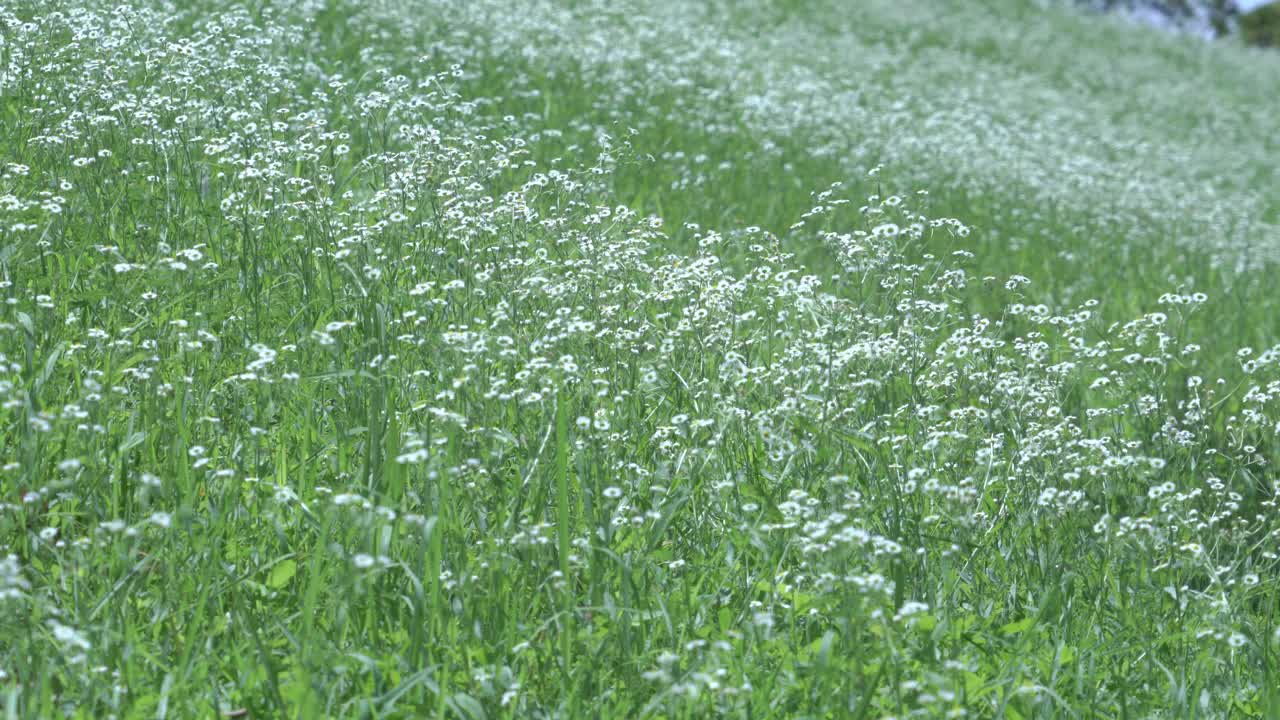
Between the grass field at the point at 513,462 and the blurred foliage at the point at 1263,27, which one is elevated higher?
the grass field at the point at 513,462

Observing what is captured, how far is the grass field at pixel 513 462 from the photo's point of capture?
10.5 ft

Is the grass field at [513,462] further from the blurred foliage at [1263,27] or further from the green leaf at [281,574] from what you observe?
the blurred foliage at [1263,27]

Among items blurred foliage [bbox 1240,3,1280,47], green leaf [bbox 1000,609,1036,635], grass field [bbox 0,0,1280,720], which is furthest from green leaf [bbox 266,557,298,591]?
blurred foliage [bbox 1240,3,1280,47]

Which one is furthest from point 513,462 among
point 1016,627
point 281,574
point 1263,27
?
point 1263,27

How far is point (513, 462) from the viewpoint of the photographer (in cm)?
426

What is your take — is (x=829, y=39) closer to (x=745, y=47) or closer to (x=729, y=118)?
(x=745, y=47)

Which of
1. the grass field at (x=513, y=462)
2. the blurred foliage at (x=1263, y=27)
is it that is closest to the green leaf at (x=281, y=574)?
the grass field at (x=513, y=462)

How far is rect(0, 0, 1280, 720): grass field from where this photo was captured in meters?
3.21

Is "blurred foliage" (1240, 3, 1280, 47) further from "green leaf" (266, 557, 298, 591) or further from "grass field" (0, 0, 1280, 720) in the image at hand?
"green leaf" (266, 557, 298, 591)

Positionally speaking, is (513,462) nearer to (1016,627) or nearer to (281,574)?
(281,574)

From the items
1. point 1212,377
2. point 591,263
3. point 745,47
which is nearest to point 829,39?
point 745,47

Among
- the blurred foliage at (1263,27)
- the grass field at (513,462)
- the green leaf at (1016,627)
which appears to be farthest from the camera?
the blurred foliage at (1263,27)

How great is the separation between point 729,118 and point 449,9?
299 centimetres

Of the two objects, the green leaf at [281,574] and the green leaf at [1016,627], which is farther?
the green leaf at [1016,627]
